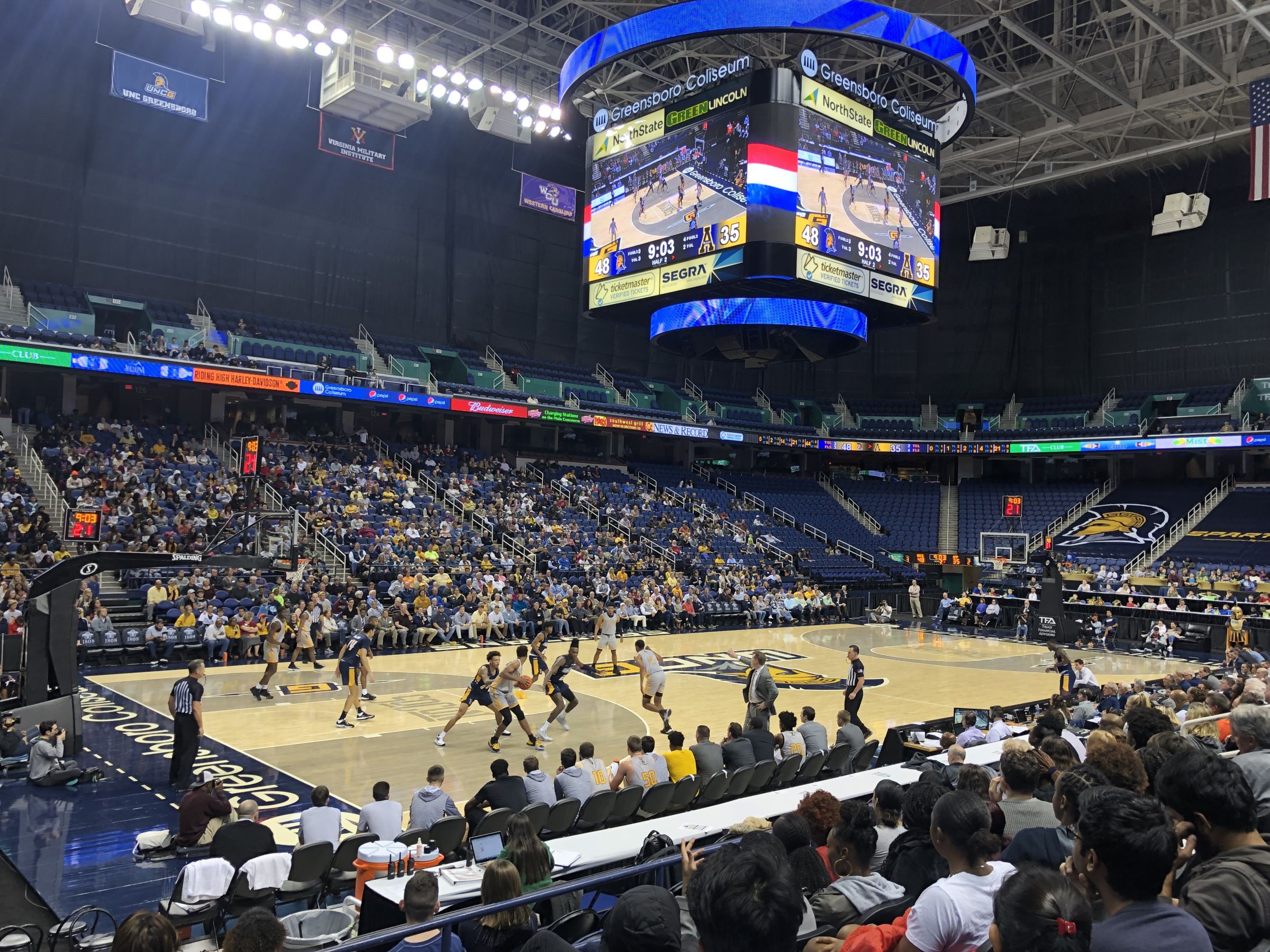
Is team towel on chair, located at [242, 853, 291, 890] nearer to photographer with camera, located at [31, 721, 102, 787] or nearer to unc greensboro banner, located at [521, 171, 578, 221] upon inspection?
photographer with camera, located at [31, 721, 102, 787]

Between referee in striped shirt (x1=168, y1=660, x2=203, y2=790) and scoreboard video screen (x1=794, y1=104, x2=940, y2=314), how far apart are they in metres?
14.6

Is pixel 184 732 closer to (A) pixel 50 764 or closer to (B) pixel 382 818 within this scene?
(A) pixel 50 764

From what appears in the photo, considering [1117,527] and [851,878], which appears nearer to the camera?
[851,878]

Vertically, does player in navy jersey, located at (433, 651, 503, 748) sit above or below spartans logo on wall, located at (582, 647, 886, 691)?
above

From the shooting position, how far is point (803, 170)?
20312 millimetres

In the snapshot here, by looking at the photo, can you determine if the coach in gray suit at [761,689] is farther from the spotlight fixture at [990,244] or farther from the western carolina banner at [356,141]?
the spotlight fixture at [990,244]

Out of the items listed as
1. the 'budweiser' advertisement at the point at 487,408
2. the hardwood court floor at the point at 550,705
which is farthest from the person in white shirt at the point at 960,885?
the 'budweiser' advertisement at the point at 487,408

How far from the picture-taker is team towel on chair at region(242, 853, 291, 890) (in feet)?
21.2

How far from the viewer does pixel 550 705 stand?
1656cm

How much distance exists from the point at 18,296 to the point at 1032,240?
4213 cm

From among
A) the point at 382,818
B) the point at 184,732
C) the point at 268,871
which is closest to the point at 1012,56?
the point at 184,732

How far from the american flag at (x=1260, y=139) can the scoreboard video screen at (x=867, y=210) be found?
23.3ft

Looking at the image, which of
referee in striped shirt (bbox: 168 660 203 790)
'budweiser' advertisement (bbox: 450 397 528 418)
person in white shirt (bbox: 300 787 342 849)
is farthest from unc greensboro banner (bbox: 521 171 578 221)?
person in white shirt (bbox: 300 787 342 849)

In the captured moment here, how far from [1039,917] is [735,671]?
18765 mm
